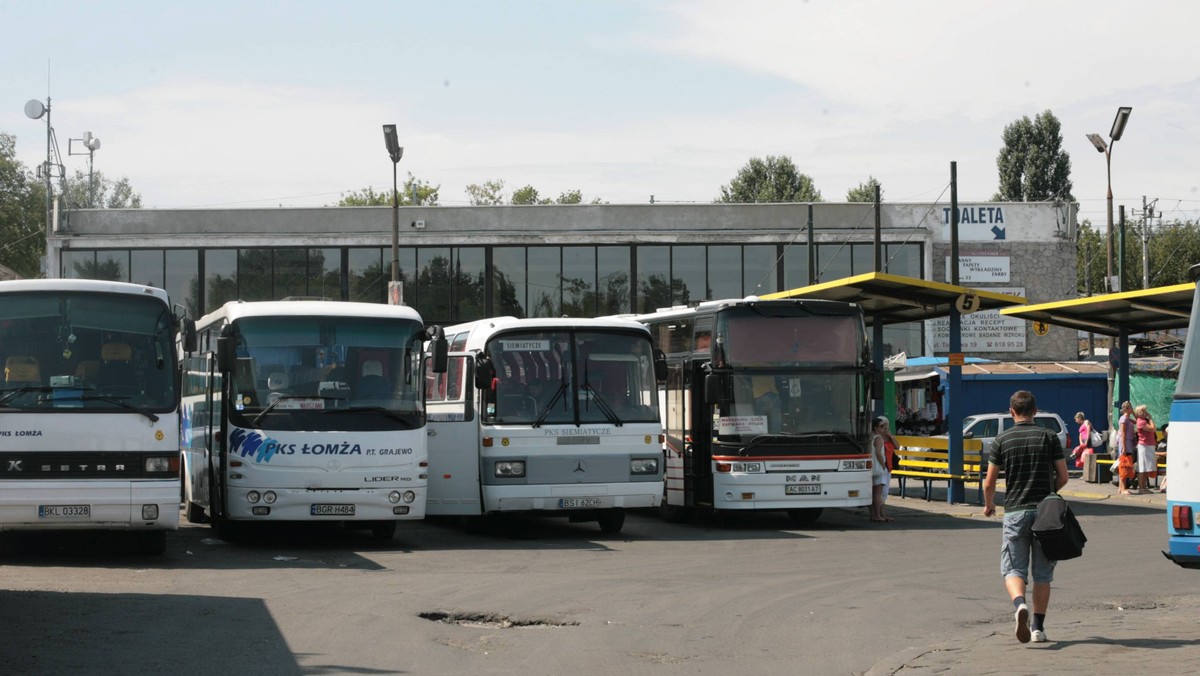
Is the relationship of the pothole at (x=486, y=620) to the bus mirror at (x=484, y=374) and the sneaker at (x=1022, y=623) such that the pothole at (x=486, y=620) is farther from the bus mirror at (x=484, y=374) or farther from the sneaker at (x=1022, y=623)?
the bus mirror at (x=484, y=374)

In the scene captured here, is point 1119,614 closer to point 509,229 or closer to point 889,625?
point 889,625

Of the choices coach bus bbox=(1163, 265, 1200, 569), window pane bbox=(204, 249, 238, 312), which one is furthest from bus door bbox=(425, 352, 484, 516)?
window pane bbox=(204, 249, 238, 312)

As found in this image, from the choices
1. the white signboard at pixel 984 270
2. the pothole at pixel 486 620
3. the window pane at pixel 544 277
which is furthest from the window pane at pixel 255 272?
the pothole at pixel 486 620

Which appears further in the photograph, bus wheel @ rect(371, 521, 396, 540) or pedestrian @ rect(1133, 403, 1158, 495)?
pedestrian @ rect(1133, 403, 1158, 495)

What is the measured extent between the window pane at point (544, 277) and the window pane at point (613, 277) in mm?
1393

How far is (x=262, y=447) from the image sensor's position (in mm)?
→ 17359

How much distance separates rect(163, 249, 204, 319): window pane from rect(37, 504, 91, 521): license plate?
36217 mm

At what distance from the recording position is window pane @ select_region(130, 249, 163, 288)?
5034 cm

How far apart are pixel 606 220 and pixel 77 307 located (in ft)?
121

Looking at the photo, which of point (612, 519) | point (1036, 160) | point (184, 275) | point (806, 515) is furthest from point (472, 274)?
point (1036, 160)

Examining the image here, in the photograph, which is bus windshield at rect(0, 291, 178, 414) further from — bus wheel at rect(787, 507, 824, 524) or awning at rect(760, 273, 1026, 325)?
bus wheel at rect(787, 507, 824, 524)

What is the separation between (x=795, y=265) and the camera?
51.8 m

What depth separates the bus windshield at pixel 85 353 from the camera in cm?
1502

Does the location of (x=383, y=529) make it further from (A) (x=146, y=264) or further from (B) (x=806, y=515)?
(A) (x=146, y=264)
